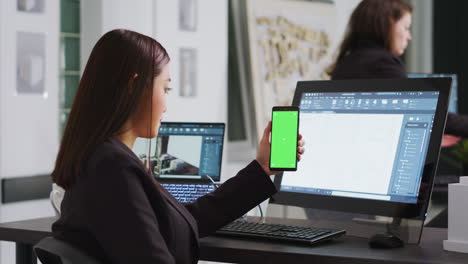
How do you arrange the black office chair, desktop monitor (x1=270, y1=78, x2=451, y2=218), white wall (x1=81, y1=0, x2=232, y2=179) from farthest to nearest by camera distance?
white wall (x1=81, y1=0, x2=232, y2=179), desktop monitor (x1=270, y1=78, x2=451, y2=218), the black office chair

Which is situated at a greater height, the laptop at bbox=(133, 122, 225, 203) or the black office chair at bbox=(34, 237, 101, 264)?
the laptop at bbox=(133, 122, 225, 203)

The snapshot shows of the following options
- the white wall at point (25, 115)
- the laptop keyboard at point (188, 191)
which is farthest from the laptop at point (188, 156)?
the white wall at point (25, 115)

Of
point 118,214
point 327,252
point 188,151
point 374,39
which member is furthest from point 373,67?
point 118,214

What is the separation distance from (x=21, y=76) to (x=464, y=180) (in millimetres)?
2343

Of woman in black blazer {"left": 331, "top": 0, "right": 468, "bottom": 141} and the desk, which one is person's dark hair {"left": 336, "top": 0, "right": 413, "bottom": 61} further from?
the desk

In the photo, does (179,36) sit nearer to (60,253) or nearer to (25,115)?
(25,115)

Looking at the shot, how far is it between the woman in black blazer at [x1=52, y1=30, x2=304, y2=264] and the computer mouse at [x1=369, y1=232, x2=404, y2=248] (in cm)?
43

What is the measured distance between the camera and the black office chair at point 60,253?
149cm

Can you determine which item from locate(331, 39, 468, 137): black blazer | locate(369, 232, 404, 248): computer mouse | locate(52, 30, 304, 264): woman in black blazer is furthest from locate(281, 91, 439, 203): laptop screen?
locate(331, 39, 468, 137): black blazer

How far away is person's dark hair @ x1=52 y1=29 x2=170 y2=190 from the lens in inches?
63.2

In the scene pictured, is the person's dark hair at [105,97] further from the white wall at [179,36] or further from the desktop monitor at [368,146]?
the white wall at [179,36]

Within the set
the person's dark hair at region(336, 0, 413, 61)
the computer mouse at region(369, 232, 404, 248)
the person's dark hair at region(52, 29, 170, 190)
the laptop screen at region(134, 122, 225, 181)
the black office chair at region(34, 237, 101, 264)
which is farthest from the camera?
the person's dark hair at region(336, 0, 413, 61)

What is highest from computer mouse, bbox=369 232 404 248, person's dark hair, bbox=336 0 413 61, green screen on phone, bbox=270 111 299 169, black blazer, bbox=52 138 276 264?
person's dark hair, bbox=336 0 413 61

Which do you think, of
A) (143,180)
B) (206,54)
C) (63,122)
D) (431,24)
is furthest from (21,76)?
(431,24)
